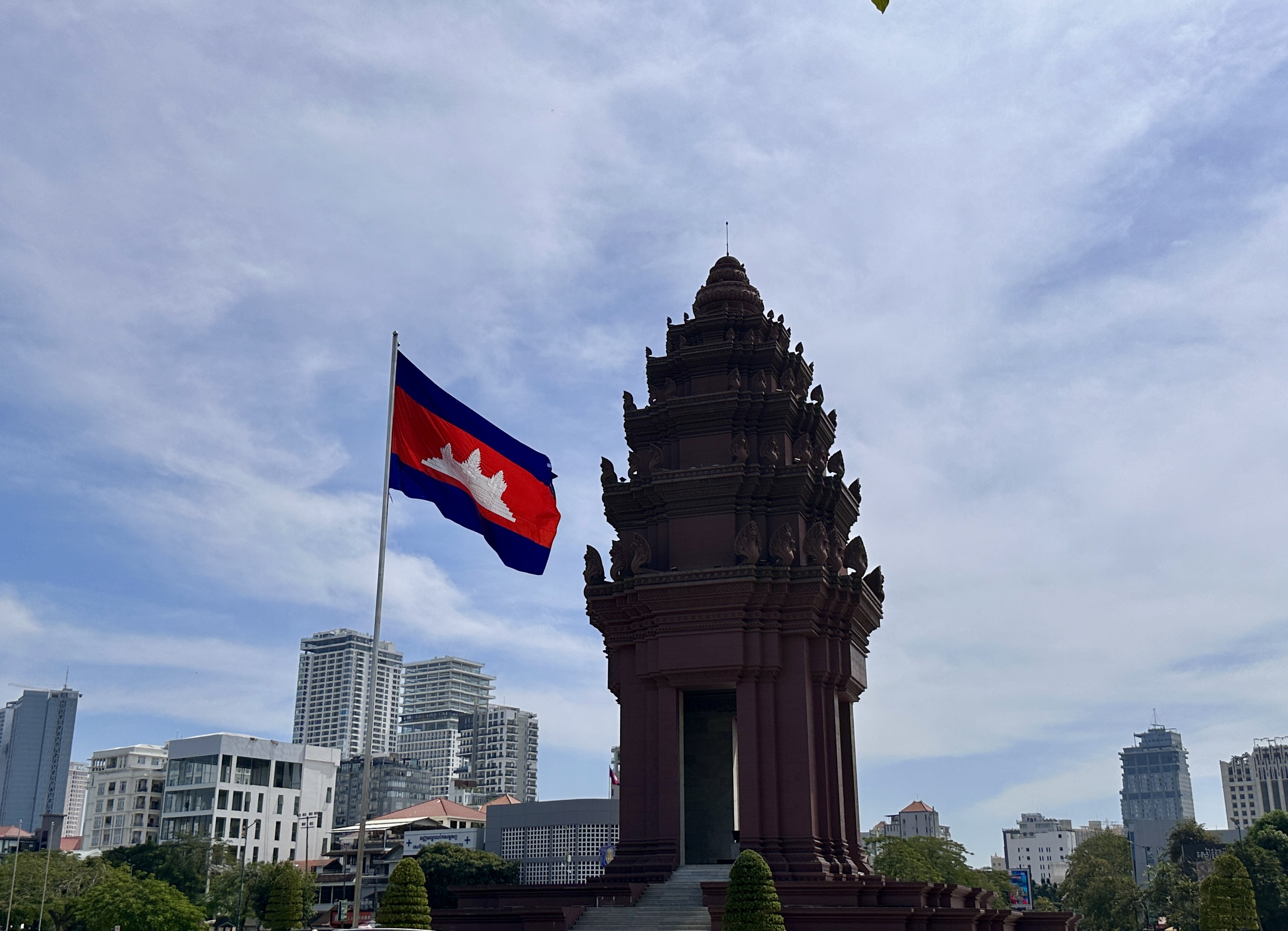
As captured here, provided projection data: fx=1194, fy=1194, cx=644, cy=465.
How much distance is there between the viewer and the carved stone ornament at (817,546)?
36.1 meters

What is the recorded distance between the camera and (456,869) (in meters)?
83.2

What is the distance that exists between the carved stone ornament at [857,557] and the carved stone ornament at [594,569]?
7.84 meters

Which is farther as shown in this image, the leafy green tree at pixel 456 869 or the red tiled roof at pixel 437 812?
the red tiled roof at pixel 437 812

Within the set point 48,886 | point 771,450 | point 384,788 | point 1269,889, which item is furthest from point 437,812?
point 771,450

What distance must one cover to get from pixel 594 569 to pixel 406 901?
12.0 m

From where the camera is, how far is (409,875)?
1227 inches

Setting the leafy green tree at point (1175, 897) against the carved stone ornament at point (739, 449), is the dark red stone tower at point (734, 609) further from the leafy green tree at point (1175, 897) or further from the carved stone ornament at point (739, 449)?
the leafy green tree at point (1175, 897)

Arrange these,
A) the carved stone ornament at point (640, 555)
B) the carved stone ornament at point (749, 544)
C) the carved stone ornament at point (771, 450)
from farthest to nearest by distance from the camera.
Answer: the carved stone ornament at point (771, 450)
the carved stone ornament at point (640, 555)
the carved stone ornament at point (749, 544)

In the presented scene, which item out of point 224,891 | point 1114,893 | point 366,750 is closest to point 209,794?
point 224,891

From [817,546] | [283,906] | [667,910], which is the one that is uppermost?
[817,546]

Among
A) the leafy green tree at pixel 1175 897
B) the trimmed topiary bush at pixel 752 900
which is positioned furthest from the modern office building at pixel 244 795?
the trimmed topiary bush at pixel 752 900

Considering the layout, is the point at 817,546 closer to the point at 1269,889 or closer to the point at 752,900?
the point at 752,900

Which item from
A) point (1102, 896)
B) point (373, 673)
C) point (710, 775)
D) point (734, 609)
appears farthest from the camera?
point (1102, 896)

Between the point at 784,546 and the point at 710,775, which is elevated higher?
the point at 784,546
